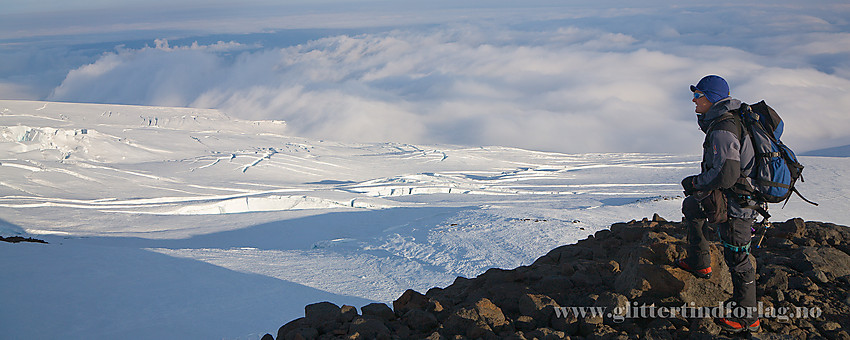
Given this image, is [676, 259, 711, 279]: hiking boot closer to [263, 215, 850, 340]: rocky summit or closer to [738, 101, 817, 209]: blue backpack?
[263, 215, 850, 340]: rocky summit

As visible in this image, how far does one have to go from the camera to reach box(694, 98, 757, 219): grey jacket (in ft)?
12.4

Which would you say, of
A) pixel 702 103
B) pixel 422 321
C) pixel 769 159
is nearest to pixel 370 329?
pixel 422 321

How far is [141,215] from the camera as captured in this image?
1914 cm

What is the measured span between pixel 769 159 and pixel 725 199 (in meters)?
0.40

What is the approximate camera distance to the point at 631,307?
4160 millimetres

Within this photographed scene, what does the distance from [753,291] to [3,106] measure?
59.3 meters

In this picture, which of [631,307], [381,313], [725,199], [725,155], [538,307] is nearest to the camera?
[725,155]

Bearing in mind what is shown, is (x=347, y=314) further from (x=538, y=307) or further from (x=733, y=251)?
(x=733, y=251)

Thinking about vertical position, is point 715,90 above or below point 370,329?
above

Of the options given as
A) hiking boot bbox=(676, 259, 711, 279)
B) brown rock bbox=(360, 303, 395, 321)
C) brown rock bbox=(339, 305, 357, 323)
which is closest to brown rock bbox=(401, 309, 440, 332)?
brown rock bbox=(360, 303, 395, 321)

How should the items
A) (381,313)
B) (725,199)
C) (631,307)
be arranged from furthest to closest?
(381,313) → (631,307) → (725,199)

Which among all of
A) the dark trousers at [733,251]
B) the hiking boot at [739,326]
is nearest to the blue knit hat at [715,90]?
the dark trousers at [733,251]

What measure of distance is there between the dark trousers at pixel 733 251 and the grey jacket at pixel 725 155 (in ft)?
0.39

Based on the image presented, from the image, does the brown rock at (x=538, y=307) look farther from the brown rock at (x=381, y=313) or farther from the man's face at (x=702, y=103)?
the man's face at (x=702, y=103)
